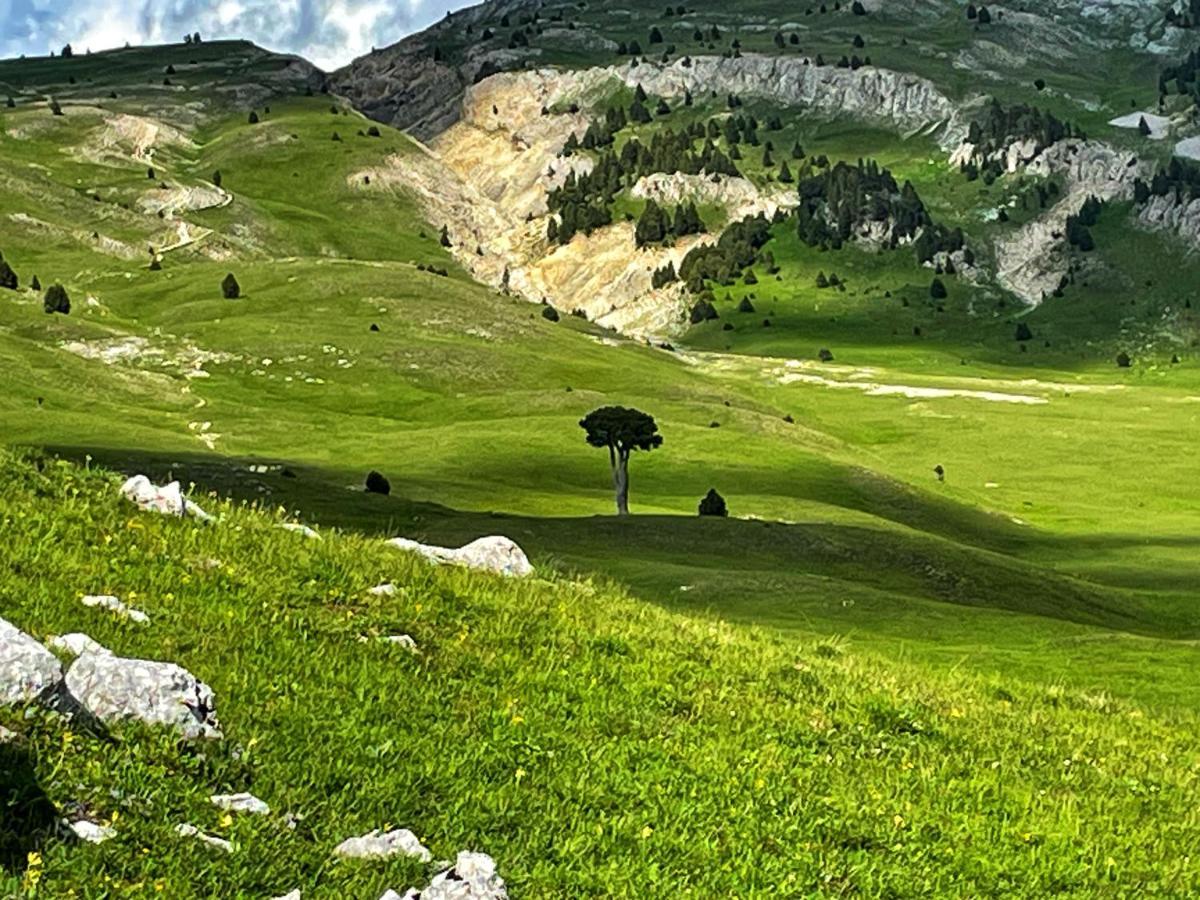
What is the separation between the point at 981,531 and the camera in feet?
375

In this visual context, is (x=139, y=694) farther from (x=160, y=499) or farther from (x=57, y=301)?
(x=57, y=301)

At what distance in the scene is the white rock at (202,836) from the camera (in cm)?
945

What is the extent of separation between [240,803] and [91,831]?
4.52 ft

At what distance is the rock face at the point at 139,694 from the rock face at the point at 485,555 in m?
11.0

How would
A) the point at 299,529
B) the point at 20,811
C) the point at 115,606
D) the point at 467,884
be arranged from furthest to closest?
the point at 299,529, the point at 115,606, the point at 467,884, the point at 20,811

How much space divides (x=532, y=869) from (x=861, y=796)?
509cm

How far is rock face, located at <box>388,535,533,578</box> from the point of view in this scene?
22688 mm

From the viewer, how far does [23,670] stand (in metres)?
9.88

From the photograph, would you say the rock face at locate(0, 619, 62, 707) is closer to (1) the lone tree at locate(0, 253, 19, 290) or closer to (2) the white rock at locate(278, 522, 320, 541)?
(2) the white rock at locate(278, 522, 320, 541)

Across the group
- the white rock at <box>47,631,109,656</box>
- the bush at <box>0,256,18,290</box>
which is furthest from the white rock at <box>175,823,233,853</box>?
the bush at <box>0,256,18,290</box>

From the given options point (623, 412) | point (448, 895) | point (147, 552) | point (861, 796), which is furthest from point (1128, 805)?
point (623, 412)

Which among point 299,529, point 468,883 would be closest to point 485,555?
point 299,529

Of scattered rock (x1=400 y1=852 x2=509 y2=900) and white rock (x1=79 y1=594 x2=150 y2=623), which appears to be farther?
white rock (x1=79 y1=594 x2=150 y2=623)

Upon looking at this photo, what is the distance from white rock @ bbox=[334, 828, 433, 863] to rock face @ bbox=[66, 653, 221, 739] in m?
1.99
